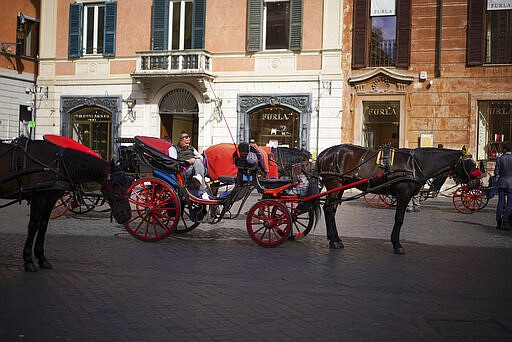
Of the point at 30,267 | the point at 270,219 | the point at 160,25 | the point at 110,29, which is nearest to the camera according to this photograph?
the point at 30,267

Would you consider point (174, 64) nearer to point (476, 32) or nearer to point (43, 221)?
point (476, 32)

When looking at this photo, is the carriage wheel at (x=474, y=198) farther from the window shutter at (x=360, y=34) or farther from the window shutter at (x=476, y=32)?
the window shutter at (x=360, y=34)

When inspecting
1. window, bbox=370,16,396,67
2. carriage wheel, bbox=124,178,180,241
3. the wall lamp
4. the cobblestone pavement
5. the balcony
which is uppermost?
window, bbox=370,16,396,67

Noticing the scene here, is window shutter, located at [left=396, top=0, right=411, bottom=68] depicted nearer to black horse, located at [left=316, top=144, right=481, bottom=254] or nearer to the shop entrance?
the shop entrance

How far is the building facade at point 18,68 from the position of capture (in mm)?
23750

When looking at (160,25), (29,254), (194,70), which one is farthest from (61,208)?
(160,25)

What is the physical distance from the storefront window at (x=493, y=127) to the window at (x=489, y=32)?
1.50 meters

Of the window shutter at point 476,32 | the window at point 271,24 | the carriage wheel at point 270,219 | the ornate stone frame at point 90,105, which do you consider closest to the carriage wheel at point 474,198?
the window shutter at point 476,32

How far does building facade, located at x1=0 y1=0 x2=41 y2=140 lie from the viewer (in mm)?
23750

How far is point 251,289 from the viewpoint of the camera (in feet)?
19.2

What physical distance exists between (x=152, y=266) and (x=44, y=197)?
1.49m

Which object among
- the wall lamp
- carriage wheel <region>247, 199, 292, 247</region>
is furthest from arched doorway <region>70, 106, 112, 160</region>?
carriage wheel <region>247, 199, 292, 247</region>

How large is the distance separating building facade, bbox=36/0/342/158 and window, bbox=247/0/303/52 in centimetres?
4

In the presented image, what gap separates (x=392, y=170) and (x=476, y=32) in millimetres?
13325
